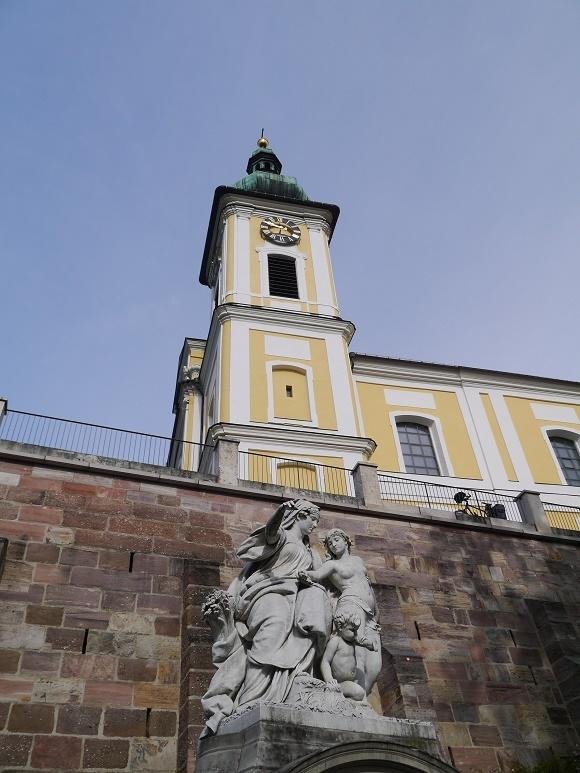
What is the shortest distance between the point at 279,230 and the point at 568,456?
1472 centimetres

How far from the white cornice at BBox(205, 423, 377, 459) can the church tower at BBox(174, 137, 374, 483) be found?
0.11ft

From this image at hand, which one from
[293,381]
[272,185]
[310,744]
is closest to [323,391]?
[293,381]

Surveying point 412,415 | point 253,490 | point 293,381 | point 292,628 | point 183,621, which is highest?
point 412,415

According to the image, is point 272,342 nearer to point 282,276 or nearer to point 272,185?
point 282,276

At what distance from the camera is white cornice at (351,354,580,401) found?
27.7m

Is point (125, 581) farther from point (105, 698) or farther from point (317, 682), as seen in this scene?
point (317, 682)

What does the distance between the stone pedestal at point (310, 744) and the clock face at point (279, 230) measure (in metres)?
25.0

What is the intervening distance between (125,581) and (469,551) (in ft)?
24.3

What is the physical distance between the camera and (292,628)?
6.02 meters

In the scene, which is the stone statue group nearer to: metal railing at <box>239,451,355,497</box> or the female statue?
the female statue

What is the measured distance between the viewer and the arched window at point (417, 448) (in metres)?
25.0

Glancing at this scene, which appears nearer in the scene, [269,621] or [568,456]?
[269,621]

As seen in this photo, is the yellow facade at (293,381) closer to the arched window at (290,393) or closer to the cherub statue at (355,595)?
the arched window at (290,393)

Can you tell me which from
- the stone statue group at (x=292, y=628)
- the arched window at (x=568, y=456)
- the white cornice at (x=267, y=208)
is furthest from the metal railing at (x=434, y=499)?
the white cornice at (x=267, y=208)
